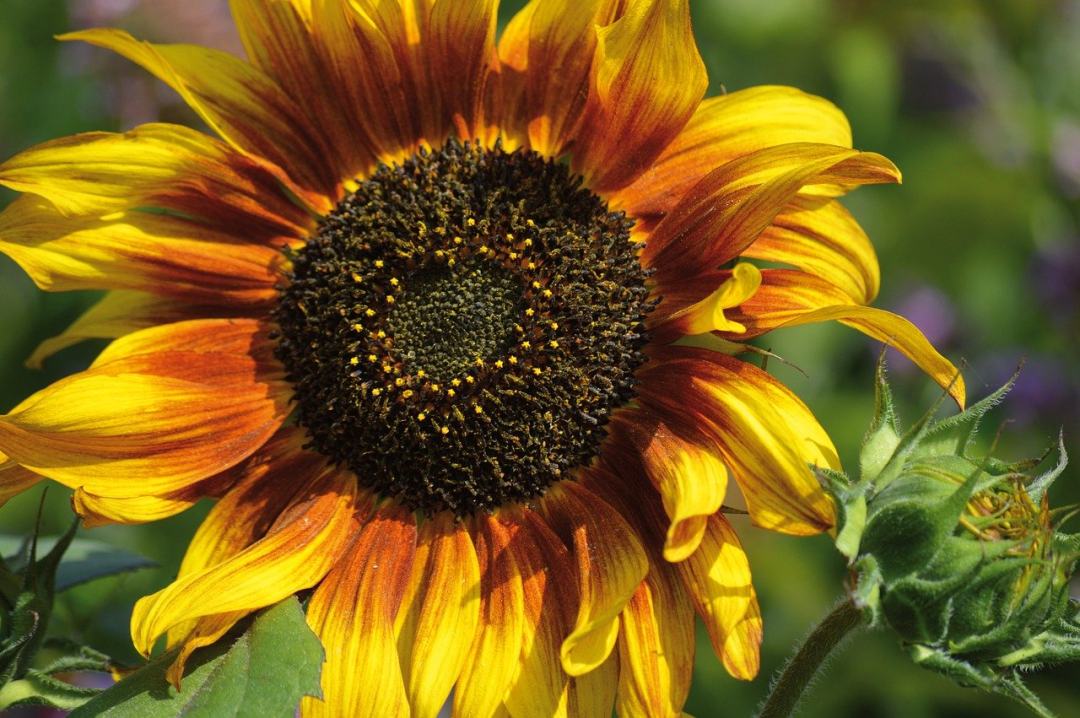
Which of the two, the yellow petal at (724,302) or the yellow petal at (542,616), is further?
the yellow petal at (542,616)

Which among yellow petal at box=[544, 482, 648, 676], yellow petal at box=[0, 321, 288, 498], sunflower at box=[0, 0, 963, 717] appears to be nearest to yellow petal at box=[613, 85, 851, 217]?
sunflower at box=[0, 0, 963, 717]

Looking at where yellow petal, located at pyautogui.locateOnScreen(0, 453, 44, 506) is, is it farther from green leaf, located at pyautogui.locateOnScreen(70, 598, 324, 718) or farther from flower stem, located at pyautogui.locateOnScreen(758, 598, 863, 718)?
flower stem, located at pyautogui.locateOnScreen(758, 598, 863, 718)

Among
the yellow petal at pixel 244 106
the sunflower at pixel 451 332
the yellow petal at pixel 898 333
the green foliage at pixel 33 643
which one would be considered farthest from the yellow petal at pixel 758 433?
the green foliage at pixel 33 643

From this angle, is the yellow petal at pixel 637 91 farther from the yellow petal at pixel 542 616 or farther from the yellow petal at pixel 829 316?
the yellow petal at pixel 542 616

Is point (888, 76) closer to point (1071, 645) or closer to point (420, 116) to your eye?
point (420, 116)

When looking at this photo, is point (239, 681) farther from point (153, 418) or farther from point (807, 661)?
point (807, 661)

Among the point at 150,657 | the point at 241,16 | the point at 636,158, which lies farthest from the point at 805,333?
the point at 150,657
